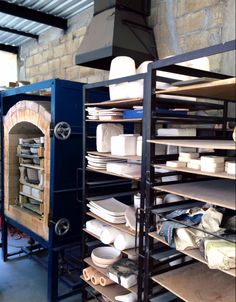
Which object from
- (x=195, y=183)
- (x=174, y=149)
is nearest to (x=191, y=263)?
(x=195, y=183)

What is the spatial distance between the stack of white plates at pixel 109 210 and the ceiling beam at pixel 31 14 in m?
2.91

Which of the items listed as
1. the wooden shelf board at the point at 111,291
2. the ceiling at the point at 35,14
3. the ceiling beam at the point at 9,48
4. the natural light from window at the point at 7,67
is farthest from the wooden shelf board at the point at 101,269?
the ceiling beam at the point at 9,48

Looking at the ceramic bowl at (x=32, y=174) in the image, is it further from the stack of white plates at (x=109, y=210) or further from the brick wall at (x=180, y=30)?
the brick wall at (x=180, y=30)

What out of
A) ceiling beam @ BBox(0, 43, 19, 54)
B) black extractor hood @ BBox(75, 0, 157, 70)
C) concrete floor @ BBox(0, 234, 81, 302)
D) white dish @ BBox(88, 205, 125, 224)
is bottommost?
concrete floor @ BBox(0, 234, 81, 302)

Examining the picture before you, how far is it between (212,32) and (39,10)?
263 cm

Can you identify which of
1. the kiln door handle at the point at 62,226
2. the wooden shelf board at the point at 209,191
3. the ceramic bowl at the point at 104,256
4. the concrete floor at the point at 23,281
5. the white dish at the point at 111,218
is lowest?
the concrete floor at the point at 23,281

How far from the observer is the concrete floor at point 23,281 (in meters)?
2.69

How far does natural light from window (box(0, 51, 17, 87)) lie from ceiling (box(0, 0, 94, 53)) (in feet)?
2.35

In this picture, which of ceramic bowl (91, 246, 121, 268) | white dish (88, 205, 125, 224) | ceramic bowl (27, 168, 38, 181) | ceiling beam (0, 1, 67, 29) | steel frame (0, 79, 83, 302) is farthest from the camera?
ceiling beam (0, 1, 67, 29)

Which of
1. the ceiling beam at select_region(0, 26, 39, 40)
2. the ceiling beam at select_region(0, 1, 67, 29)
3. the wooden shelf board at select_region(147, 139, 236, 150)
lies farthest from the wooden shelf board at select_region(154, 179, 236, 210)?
the ceiling beam at select_region(0, 26, 39, 40)

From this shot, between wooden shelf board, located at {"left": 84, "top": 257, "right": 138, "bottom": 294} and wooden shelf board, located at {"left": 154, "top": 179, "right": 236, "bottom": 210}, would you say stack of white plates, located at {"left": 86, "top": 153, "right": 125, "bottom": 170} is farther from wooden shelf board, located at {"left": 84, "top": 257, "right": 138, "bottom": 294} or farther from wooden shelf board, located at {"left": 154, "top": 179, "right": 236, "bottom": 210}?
wooden shelf board, located at {"left": 84, "top": 257, "right": 138, "bottom": 294}

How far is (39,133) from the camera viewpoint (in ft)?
11.6

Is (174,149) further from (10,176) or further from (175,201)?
(10,176)

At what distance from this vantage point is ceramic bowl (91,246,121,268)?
212 centimetres
